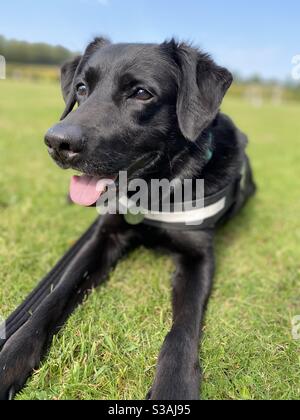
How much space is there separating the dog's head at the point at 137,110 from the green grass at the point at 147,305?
673 millimetres

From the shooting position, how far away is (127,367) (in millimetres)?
1704

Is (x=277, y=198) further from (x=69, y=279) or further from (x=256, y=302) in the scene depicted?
(x=69, y=279)

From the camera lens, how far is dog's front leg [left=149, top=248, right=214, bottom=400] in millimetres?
1562

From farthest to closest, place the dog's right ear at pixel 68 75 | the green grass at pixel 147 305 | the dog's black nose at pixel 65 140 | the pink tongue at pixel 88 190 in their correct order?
1. the dog's right ear at pixel 68 75
2. the pink tongue at pixel 88 190
3. the dog's black nose at pixel 65 140
4. the green grass at pixel 147 305

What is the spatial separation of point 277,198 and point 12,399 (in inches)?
146

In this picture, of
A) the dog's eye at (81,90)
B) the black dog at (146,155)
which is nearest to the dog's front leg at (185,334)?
the black dog at (146,155)

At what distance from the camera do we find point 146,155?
214cm

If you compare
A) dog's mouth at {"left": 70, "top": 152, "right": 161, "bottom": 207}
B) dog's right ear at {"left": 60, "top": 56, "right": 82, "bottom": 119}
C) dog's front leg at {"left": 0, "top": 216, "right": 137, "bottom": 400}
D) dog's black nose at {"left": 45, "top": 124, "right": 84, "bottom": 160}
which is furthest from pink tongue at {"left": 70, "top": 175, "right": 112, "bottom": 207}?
dog's right ear at {"left": 60, "top": 56, "right": 82, "bottom": 119}

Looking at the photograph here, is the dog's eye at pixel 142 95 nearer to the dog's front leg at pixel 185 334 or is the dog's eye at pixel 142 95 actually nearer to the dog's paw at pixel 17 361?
the dog's front leg at pixel 185 334

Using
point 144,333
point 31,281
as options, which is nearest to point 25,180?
point 31,281

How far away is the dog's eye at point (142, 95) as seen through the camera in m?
2.07

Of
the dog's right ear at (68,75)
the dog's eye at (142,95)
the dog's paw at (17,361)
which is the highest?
the dog's eye at (142,95)

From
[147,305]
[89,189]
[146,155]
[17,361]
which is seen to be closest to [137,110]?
[146,155]

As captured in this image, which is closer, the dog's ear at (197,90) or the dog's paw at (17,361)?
the dog's paw at (17,361)
